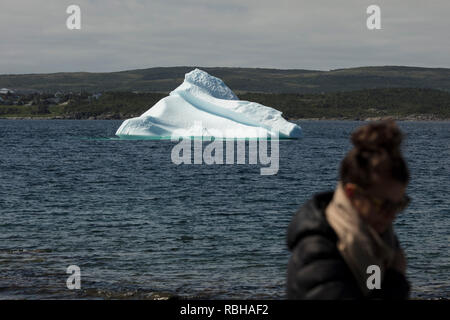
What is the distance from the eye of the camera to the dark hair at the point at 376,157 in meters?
2.25

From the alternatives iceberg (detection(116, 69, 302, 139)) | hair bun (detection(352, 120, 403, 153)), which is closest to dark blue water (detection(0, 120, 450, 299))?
hair bun (detection(352, 120, 403, 153))

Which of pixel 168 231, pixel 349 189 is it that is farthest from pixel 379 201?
pixel 168 231

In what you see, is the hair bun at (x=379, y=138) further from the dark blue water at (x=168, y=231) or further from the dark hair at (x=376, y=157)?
the dark blue water at (x=168, y=231)

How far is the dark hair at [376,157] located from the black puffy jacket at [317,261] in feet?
0.74

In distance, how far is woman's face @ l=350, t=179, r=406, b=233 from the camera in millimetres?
2295

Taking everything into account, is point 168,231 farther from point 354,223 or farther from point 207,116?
point 207,116

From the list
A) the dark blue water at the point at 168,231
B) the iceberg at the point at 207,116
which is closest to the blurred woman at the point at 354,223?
the dark blue water at the point at 168,231

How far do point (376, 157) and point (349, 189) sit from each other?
16cm

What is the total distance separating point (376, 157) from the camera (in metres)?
2.25

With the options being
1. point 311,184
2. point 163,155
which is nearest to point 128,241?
point 311,184

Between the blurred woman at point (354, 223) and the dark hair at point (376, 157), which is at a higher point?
the dark hair at point (376, 157)

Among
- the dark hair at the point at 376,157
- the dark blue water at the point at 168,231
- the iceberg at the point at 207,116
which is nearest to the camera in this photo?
the dark hair at the point at 376,157

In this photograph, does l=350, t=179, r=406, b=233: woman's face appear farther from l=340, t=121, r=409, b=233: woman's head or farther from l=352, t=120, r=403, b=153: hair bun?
l=352, t=120, r=403, b=153: hair bun
